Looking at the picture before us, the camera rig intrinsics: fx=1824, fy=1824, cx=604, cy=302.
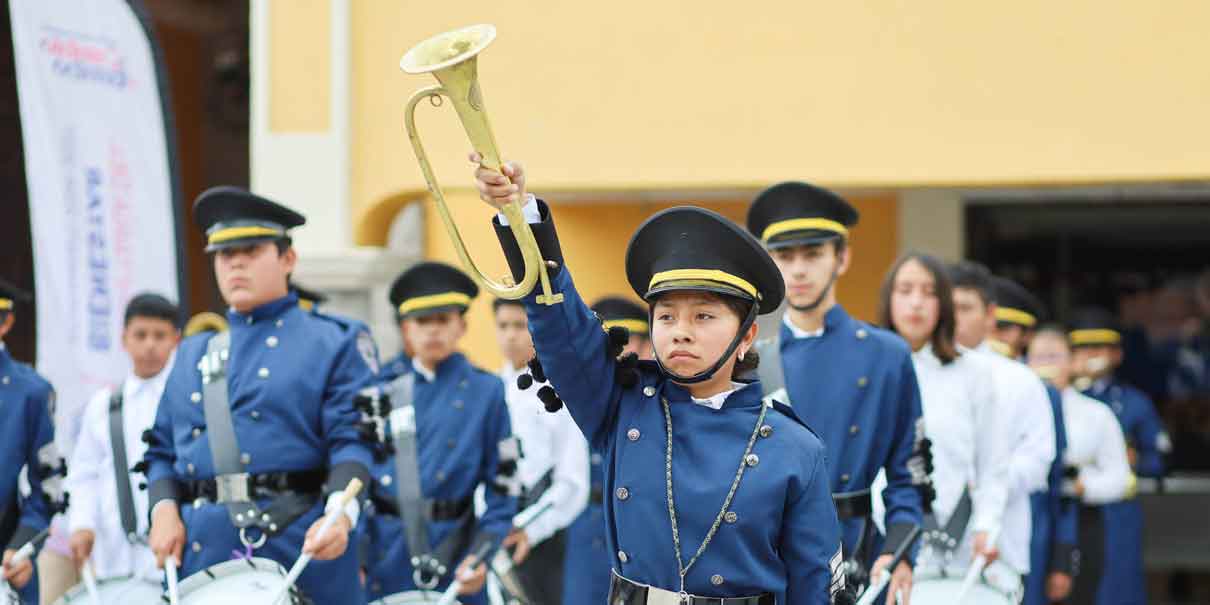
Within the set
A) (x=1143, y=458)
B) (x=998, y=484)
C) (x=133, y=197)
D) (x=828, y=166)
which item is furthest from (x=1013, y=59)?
(x=133, y=197)

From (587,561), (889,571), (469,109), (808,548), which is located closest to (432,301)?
(587,561)

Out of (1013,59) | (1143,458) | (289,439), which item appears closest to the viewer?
(289,439)

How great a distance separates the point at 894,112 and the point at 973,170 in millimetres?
584

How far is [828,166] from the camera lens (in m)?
11.0

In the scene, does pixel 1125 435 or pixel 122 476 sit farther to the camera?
pixel 1125 435

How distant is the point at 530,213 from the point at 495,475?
4068mm

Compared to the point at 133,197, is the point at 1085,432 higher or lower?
lower

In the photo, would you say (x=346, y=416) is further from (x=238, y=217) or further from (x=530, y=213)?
(x=530, y=213)

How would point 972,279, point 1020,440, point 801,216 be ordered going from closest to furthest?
point 801,216 < point 1020,440 < point 972,279

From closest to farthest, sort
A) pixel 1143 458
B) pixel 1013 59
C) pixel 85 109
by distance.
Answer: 1. pixel 85 109
2. pixel 1013 59
3. pixel 1143 458

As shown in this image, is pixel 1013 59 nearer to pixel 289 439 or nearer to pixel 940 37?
pixel 940 37

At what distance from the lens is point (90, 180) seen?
945 cm

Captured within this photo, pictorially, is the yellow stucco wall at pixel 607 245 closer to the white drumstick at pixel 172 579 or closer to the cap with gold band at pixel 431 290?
the cap with gold band at pixel 431 290

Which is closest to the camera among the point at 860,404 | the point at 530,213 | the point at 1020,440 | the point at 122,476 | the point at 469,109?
the point at 469,109
